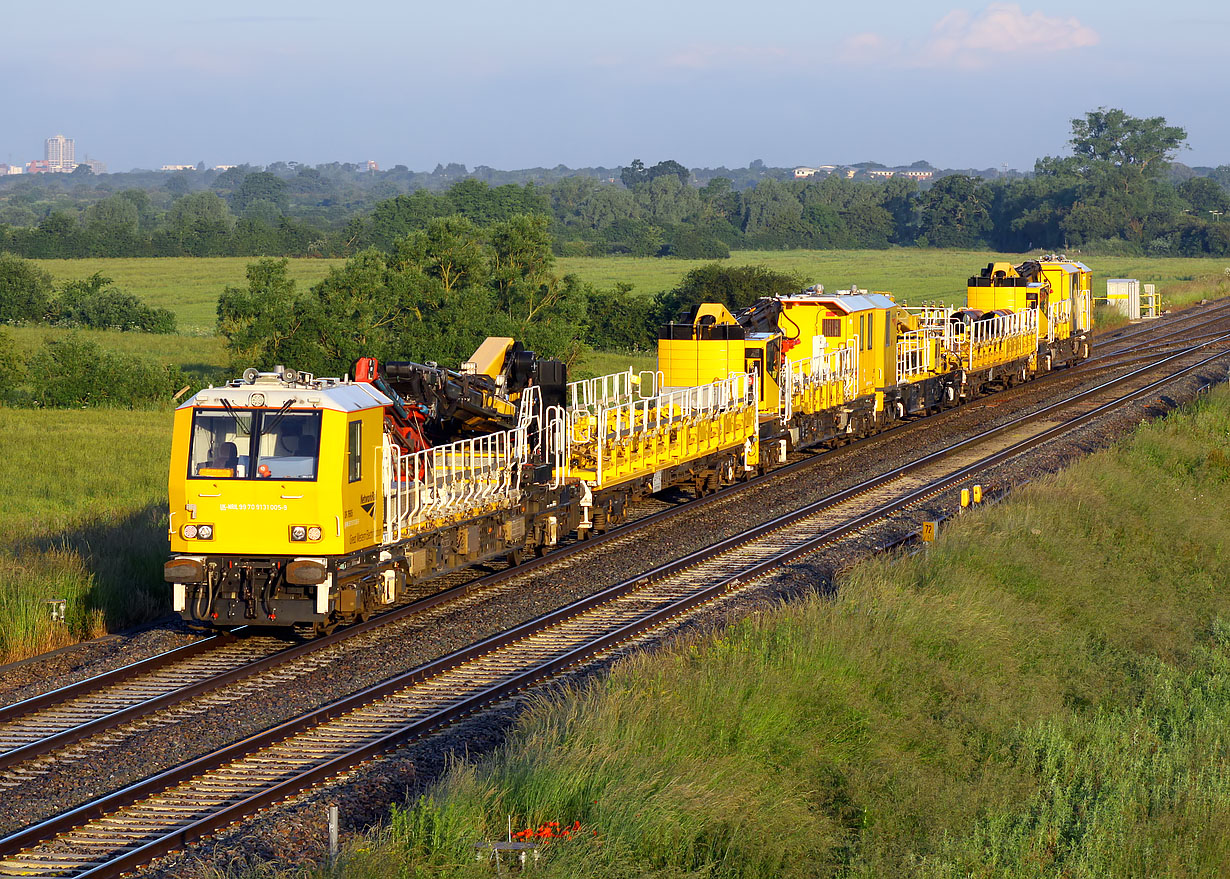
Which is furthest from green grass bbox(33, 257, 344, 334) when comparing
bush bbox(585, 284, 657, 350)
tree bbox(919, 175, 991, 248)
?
tree bbox(919, 175, 991, 248)

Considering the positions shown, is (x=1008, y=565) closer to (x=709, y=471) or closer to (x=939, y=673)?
(x=939, y=673)

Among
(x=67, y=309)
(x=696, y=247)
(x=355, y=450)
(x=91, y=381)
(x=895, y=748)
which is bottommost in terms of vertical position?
(x=895, y=748)

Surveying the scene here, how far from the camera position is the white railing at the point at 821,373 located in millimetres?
27594

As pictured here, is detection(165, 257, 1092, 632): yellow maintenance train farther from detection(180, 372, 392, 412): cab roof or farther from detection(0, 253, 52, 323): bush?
detection(0, 253, 52, 323): bush

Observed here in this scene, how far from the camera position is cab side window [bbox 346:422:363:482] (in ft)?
47.3

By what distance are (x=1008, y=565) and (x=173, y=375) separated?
35945 millimetres

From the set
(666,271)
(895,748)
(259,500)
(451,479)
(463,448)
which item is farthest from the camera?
(666,271)

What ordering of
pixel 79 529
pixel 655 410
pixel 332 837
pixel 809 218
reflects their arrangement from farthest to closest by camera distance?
1. pixel 809 218
2. pixel 655 410
3. pixel 79 529
4. pixel 332 837

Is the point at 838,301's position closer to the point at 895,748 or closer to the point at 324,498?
the point at 324,498

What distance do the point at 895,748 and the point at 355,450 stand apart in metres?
6.31

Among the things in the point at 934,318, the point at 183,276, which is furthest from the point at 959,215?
the point at 934,318

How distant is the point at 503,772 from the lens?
9.70 m

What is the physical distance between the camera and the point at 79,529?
68.7ft

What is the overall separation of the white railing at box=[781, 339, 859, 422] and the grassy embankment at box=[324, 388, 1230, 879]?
9.74 meters
